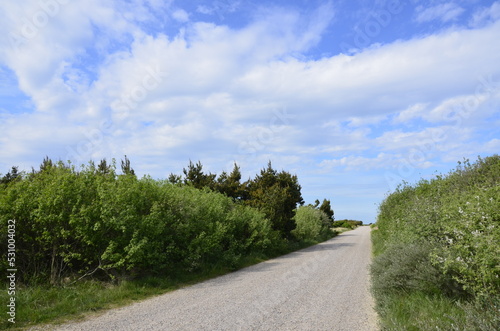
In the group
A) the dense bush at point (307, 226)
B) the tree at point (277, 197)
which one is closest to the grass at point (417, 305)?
the tree at point (277, 197)

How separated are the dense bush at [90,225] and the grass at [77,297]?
0.49 m

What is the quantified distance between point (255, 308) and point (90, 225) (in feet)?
16.9

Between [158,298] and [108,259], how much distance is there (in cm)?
216

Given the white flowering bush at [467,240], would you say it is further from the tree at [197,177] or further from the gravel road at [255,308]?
the tree at [197,177]

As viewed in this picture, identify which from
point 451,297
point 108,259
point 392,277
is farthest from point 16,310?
point 451,297

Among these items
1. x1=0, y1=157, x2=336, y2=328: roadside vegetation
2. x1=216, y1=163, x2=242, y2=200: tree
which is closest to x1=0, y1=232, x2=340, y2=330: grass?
x1=0, y1=157, x2=336, y2=328: roadside vegetation

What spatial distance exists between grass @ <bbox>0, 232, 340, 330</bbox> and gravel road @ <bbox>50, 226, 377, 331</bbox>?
488 millimetres

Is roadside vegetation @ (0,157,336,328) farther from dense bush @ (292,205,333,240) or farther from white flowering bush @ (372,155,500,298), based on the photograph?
dense bush @ (292,205,333,240)

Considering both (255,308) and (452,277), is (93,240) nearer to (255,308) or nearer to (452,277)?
(255,308)

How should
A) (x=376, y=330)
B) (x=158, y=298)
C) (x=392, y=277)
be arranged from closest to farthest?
(x=376, y=330), (x=392, y=277), (x=158, y=298)

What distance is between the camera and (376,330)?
19.5 feet

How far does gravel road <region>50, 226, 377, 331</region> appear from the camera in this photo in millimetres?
6207

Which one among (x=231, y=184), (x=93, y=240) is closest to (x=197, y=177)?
(x=231, y=184)

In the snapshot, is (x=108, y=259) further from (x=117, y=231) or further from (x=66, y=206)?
(x=66, y=206)
